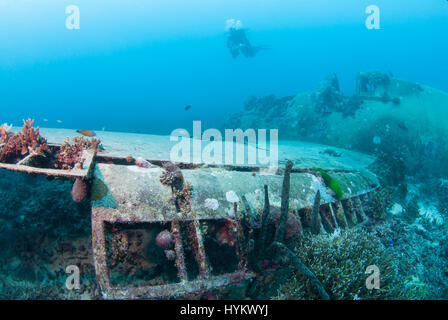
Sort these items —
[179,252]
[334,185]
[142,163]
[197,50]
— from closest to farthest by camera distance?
[179,252] → [142,163] → [334,185] → [197,50]

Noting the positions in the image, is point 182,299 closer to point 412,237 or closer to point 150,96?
point 412,237

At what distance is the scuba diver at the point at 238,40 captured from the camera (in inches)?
1209

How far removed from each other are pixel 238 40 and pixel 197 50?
142 meters

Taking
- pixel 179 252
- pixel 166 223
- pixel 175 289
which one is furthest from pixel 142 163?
pixel 175 289

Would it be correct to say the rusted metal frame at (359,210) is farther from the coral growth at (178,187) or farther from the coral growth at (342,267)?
the coral growth at (178,187)

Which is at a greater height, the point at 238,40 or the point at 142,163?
the point at 238,40

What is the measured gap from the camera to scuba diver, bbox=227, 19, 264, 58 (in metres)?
30.7

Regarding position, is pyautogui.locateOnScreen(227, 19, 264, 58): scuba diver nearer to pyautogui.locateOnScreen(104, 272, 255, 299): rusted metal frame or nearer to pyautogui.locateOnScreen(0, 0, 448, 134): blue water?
pyautogui.locateOnScreen(104, 272, 255, 299): rusted metal frame

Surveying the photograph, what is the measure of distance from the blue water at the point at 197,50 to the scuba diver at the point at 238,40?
2669 inches

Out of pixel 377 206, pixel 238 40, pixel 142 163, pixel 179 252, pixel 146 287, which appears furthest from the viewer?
pixel 238 40

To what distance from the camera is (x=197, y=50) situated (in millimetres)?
158375

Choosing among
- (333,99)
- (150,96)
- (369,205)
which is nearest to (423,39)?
(150,96)

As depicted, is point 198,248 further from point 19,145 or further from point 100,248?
point 19,145

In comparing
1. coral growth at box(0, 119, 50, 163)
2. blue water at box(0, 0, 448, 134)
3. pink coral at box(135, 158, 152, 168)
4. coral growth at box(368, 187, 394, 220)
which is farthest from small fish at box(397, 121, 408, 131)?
blue water at box(0, 0, 448, 134)
